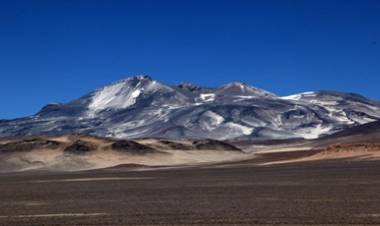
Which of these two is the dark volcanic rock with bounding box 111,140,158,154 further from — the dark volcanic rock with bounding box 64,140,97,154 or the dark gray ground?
the dark gray ground

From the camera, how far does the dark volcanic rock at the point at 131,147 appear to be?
128 m

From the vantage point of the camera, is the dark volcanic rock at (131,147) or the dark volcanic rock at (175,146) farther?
the dark volcanic rock at (175,146)

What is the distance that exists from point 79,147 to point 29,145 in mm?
8704

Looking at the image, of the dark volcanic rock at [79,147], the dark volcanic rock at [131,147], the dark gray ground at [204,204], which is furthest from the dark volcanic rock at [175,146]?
the dark gray ground at [204,204]

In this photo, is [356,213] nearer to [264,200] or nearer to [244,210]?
[244,210]

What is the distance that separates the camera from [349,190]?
1763 inches

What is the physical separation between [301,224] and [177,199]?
1445cm

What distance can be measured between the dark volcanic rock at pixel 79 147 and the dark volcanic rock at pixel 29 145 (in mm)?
3235

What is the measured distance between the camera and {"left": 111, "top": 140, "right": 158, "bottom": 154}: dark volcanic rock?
128 meters

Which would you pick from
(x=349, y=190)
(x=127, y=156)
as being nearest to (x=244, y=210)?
(x=349, y=190)

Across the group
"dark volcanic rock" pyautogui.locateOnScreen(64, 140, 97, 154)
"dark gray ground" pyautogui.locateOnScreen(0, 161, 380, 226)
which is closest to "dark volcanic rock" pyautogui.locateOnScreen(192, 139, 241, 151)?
"dark volcanic rock" pyautogui.locateOnScreen(64, 140, 97, 154)

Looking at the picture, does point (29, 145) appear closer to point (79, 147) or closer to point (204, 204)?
point (79, 147)

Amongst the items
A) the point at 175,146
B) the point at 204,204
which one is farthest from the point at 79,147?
the point at 204,204

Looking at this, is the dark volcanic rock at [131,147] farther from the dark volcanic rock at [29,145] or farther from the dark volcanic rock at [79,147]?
the dark volcanic rock at [29,145]
